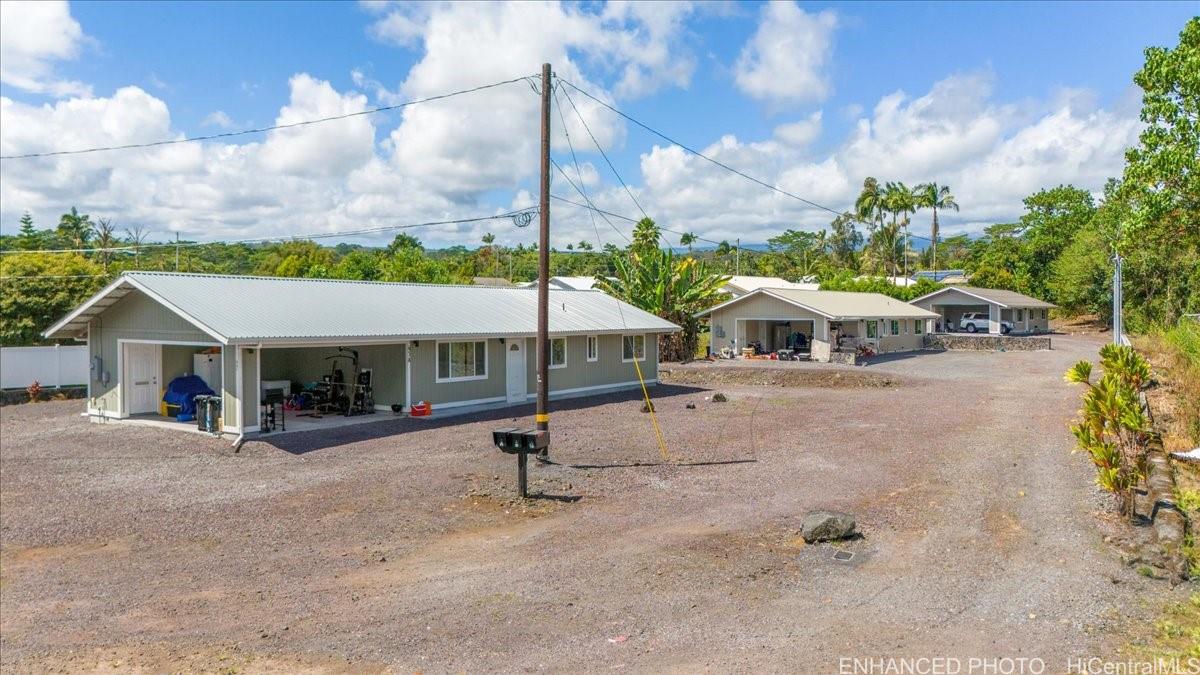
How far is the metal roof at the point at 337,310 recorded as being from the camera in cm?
1683

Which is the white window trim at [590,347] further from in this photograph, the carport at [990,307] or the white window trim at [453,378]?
the carport at [990,307]

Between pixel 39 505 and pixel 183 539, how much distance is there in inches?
143

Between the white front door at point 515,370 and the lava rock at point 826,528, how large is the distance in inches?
554

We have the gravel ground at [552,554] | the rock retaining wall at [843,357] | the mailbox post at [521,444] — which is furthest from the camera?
the rock retaining wall at [843,357]

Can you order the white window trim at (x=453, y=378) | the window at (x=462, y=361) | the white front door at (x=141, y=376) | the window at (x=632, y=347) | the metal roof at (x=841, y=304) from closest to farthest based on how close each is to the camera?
the white front door at (x=141, y=376)
the white window trim at (x=453, y=378)
the window at (x=462, y=361)
the window at (x=632, y=347)
the metal roof at (x=841, y=304)

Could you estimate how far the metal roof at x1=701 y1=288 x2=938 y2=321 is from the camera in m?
36.8

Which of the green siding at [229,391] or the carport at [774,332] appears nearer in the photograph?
the green siding at [229,391]

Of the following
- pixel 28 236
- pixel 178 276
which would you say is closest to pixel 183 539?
pixel 178 276

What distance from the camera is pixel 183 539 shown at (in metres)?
10.0

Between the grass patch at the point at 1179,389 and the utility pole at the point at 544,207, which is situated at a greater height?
the utility pole at the point at 544,207

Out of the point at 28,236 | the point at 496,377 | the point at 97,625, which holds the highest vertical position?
the point at 28,236

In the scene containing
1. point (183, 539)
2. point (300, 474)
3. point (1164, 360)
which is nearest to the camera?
point (183, 539)

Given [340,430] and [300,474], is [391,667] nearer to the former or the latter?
[300,474]

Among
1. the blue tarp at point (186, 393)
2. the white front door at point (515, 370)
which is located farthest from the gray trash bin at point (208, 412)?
the white front door at point (515, 370)
